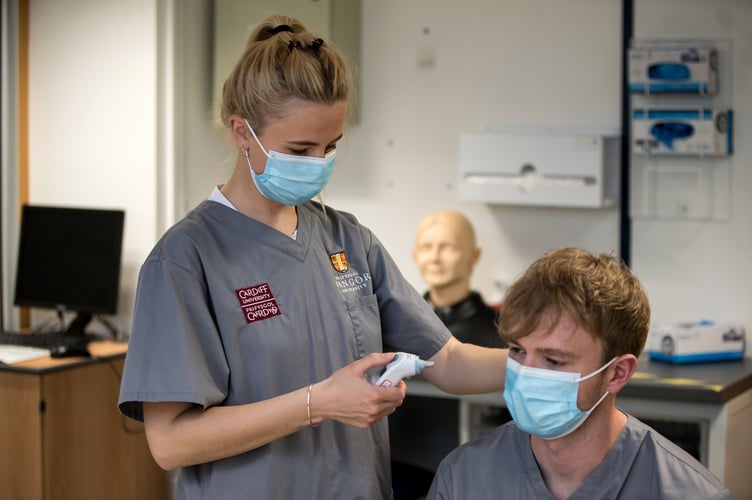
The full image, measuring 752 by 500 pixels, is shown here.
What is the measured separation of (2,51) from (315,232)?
2563mm

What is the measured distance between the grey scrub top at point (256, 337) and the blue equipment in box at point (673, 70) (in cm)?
210

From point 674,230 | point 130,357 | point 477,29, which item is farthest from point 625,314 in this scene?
point 477,29

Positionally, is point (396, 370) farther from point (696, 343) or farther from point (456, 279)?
point (696, 343)

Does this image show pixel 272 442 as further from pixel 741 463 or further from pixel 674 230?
pixel 674 230

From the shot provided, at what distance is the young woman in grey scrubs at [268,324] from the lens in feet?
4.66

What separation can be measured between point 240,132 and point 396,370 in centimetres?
47

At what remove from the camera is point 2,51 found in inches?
146

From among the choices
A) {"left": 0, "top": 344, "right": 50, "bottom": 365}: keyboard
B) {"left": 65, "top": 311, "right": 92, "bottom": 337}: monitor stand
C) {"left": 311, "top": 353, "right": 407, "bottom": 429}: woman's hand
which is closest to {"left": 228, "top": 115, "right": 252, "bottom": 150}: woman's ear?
{"left": 311, "top": 353, "right": 407, "bottom": 429}: woman's hand

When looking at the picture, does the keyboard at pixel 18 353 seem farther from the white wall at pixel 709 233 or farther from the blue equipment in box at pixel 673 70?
the blue equipment in box at pixel 673 70

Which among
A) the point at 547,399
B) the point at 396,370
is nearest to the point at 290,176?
the point at 396,370

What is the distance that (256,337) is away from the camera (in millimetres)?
1502

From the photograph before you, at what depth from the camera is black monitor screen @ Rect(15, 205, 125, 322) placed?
11.3 feet

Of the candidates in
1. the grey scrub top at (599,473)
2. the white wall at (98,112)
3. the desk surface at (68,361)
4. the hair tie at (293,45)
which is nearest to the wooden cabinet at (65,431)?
the desk surface at (68,361)

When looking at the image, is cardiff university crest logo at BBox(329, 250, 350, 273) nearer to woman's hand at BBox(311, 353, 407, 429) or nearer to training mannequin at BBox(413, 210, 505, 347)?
woman's hand at BBox(311, 353, 407, 429)
